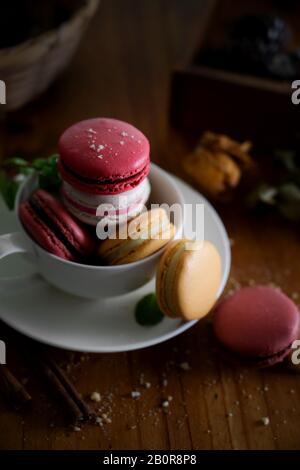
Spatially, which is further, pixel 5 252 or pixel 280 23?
pixel 280 23

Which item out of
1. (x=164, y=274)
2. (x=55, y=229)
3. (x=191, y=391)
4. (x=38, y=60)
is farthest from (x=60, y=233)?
(x=38, y=60)

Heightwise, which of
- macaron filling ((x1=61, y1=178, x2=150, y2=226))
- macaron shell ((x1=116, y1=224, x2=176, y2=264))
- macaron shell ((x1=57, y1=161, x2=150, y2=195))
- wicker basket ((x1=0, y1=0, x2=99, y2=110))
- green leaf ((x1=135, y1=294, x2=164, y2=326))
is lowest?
green leaf ((x1=135, y1=294, x2=164, y2=326))

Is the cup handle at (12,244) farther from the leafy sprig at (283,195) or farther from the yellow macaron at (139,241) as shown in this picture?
the leafy sprig at (283,195)

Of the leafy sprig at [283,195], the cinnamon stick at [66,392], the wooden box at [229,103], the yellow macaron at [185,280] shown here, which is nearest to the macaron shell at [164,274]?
the yellow macaron at [185,280]

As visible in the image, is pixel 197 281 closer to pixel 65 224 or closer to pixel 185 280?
pixel 185 280

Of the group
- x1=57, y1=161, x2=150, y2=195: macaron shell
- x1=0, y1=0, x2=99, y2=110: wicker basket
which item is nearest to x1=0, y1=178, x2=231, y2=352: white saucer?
x1=57, y1=161, x2=150, y2=195: macaron shell

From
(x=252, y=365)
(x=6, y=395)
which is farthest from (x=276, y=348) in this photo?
(x=6, y=395)

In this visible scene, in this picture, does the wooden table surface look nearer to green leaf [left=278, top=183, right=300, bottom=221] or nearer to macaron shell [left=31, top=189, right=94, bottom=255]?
green leaf [left=278, top=183, right=300, bottom=221]

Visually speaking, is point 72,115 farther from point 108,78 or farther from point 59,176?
point 59,176
